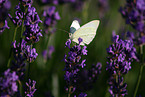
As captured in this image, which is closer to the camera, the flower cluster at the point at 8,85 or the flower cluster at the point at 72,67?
the flower cluster at the point at 8,85

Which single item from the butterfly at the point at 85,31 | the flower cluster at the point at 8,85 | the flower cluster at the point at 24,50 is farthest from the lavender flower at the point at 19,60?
the butterfly at the point at 85,31

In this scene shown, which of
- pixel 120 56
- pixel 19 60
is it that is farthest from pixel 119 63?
pixel 19 60

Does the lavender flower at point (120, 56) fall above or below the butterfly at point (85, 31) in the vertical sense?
below

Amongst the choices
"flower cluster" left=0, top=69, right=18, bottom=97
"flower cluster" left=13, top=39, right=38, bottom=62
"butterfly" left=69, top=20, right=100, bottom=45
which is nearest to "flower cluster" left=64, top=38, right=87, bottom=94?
"flower cluster" left=13, top=39, right=38, bottom=62

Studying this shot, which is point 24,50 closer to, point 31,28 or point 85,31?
point 31,28

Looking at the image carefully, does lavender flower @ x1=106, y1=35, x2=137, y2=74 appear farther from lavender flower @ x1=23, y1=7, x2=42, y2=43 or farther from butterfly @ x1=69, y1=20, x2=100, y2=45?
lavender flower @ x1=23, y1=7, x2=42, y2=43

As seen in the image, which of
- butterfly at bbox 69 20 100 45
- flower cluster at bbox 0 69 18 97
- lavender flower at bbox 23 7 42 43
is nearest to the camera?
flower cluster at bbox 0 69 18 97

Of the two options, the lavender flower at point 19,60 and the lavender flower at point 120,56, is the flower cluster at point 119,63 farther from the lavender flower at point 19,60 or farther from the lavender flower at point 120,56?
the lavender flower at point 19,60

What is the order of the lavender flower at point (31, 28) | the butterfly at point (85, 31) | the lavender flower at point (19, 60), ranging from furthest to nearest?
the butterfly at point (85, 31), the lavender flower at point (31, 28), the lavender flower at point (19, 60)

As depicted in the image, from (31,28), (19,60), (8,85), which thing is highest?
(31,28)
